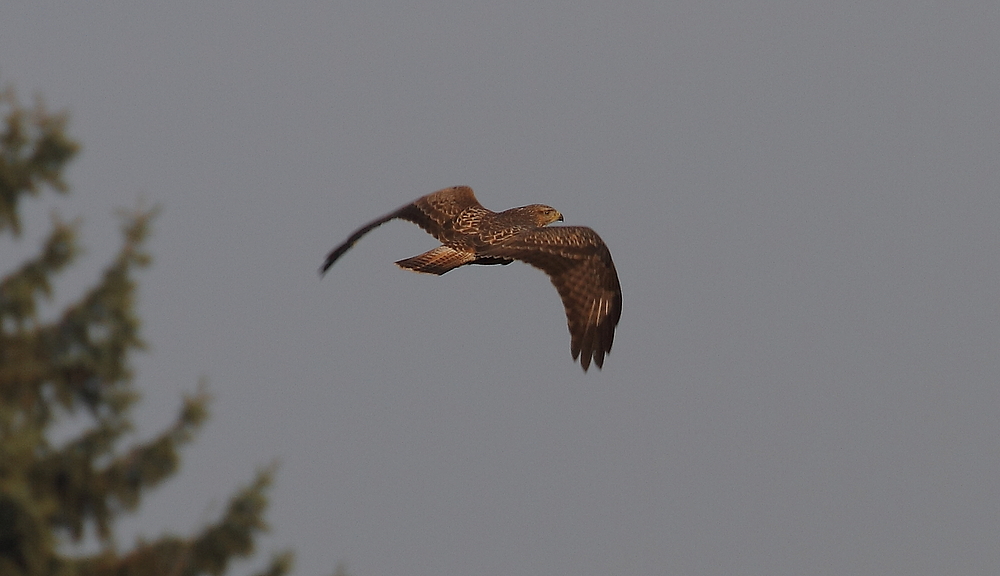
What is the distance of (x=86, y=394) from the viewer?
13.7 m

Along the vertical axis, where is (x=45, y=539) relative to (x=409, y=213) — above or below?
below

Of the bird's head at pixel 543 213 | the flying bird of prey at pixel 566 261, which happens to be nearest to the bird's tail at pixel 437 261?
the flying bird of prey at pixel 566 261

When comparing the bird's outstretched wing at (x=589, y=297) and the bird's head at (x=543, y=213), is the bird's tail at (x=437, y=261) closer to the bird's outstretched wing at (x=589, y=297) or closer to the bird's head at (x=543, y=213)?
the bird's outstretched wing at (x=589, y=297)

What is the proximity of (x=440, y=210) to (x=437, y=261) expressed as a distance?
1.25m

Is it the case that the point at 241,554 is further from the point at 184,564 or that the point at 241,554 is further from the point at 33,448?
the point at 33,448

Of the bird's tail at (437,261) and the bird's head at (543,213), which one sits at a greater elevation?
the bird's head at (543,213)

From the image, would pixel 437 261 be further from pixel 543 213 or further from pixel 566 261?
pixel 543 213

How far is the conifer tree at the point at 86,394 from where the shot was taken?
529 inches

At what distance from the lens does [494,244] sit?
642 inches

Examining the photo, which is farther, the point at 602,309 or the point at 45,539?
the point at 602,309

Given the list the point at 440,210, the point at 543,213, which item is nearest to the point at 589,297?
the point at 543,213

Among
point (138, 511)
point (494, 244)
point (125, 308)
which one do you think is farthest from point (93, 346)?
point (494, 244)

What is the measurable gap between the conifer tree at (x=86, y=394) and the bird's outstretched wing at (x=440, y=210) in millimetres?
3708

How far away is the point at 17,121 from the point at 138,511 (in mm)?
2995
